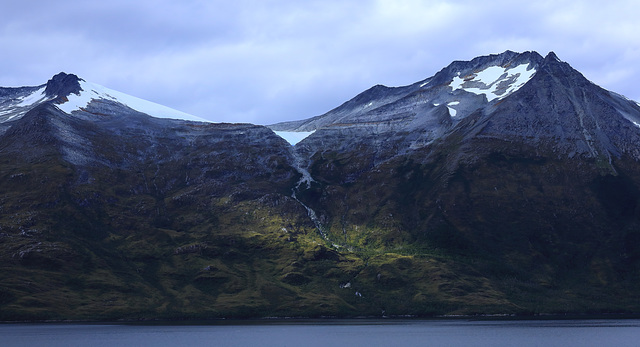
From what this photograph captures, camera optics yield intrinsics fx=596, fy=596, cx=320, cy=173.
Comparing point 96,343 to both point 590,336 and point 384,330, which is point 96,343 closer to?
point 384,330

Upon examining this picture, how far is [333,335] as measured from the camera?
16788 cm

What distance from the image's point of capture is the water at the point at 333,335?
14612 centimetres

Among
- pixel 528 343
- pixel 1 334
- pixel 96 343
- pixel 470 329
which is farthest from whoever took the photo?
pixel 470 329

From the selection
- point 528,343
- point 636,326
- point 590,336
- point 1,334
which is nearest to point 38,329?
point 1,334

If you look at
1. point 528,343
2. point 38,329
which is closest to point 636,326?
point 528,343

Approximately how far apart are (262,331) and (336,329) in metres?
23.4

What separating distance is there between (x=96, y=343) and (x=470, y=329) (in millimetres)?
105640

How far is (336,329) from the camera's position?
18712cm

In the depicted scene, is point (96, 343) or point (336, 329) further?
point (336, 329)

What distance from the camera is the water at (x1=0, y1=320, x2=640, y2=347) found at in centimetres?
14612

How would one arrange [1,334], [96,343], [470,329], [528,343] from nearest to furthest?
[528,343], [96,343], [1,334], [470,329]

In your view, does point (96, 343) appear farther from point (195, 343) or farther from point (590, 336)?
point (590, 336)

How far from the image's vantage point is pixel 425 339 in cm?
15388

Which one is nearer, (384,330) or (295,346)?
(295,346)
